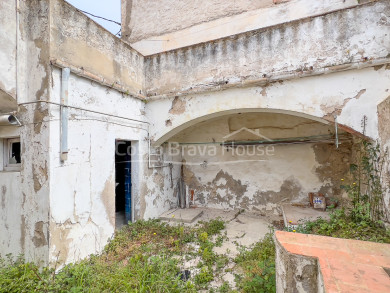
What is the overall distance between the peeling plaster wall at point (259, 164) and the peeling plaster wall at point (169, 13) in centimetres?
363

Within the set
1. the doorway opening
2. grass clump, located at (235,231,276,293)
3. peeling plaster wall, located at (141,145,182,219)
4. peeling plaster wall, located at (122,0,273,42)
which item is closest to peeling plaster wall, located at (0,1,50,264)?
the doorway opening

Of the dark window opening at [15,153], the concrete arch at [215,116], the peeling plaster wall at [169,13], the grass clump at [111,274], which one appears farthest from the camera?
A: the peeling plaster wall at [169,13]

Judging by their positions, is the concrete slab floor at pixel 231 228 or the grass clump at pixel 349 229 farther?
the concrete slab floor at pixel 231 228

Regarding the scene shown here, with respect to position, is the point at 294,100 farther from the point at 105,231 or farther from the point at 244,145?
the point at 105,231

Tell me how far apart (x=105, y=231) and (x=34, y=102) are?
252cm

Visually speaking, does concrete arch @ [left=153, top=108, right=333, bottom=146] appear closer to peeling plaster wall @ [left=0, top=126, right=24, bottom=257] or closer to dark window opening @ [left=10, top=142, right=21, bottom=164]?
dark window opening @ [left=10, top=142, right=21, bottom=164]

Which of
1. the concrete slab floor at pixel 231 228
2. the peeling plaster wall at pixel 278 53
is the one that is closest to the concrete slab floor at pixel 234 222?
the concrete slab floor at pixel 231 228

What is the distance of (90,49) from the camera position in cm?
369

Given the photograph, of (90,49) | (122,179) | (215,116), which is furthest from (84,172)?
(215,116)

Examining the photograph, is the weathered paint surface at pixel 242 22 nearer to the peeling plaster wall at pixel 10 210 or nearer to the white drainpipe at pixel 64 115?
the white drainpipe at pixel 64 115

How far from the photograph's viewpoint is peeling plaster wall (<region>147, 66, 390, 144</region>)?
331 centimetres

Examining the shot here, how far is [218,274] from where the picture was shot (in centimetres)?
305

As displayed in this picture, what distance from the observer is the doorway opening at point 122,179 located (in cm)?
501

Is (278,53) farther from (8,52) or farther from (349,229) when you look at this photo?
(8,52)
